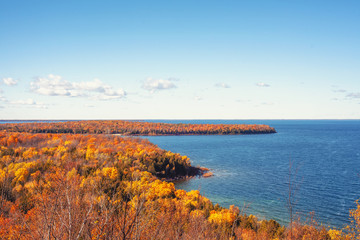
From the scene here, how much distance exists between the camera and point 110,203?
6703 millimetres

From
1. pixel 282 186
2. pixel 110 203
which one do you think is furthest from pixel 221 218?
pixel 282 186

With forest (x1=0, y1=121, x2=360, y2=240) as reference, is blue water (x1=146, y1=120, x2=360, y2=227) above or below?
below

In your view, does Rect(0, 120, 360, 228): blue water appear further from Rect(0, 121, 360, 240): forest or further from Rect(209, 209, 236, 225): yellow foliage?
Rect(0, 121, 360, 240): forest

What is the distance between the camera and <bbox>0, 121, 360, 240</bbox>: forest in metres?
5.93

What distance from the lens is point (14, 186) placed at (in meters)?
32.1

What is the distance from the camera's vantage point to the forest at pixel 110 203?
19.5ft

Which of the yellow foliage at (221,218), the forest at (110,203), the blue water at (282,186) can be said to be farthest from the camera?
the blue water at (282,186)

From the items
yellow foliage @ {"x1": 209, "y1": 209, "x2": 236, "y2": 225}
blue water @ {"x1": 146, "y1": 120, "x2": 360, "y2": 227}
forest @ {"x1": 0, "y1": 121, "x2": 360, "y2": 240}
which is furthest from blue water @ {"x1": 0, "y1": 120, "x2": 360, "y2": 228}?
forest @ {"x1": 0, "y1": 121, "x2": 360, "y2": 240}

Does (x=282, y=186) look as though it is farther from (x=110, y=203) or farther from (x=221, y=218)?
(x=110, y=203)

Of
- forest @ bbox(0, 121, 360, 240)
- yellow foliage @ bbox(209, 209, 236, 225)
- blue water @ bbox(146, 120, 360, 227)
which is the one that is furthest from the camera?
blue water @ bbox(146, 120, 360, 227)

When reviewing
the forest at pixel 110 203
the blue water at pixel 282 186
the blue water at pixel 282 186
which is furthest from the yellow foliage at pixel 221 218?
the blue water at pixel 282 186

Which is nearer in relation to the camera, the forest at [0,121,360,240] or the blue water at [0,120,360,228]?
the forest at [0,121,360,240]

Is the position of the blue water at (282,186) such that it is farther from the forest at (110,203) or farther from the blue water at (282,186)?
the forest at (110,203)

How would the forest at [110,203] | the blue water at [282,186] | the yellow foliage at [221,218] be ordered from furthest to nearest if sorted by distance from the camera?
the blue water at [282,186]
the yellow foliage at [221,218]
the forest at [110,203]
